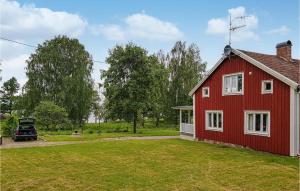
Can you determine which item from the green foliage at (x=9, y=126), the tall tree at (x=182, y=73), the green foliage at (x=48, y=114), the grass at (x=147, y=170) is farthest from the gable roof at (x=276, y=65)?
the tall tree at (x=182, y=73)

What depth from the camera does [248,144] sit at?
2011cm

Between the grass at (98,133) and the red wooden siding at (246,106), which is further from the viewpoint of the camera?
the grass at (98,133)

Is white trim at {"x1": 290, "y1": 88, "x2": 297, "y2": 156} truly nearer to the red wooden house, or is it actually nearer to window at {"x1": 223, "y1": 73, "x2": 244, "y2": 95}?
the red wooden house

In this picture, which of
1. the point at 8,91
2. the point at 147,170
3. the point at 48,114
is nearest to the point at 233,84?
the point at 147,170

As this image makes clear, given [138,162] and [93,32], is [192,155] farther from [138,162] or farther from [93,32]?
[93,32]

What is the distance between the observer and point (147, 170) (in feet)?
43.7

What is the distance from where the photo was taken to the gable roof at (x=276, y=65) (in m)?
17.6

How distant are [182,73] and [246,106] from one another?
3098 cm

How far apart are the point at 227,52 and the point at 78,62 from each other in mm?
31174

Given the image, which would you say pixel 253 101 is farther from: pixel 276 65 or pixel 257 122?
pixel 276 65

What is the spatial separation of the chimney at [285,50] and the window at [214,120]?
5704 mm

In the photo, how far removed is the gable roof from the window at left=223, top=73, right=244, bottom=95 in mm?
1280

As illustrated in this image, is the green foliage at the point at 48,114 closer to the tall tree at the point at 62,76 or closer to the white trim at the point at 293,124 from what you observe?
the tall tree at the point at 62,76

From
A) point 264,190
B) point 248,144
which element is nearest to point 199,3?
point 248,144
